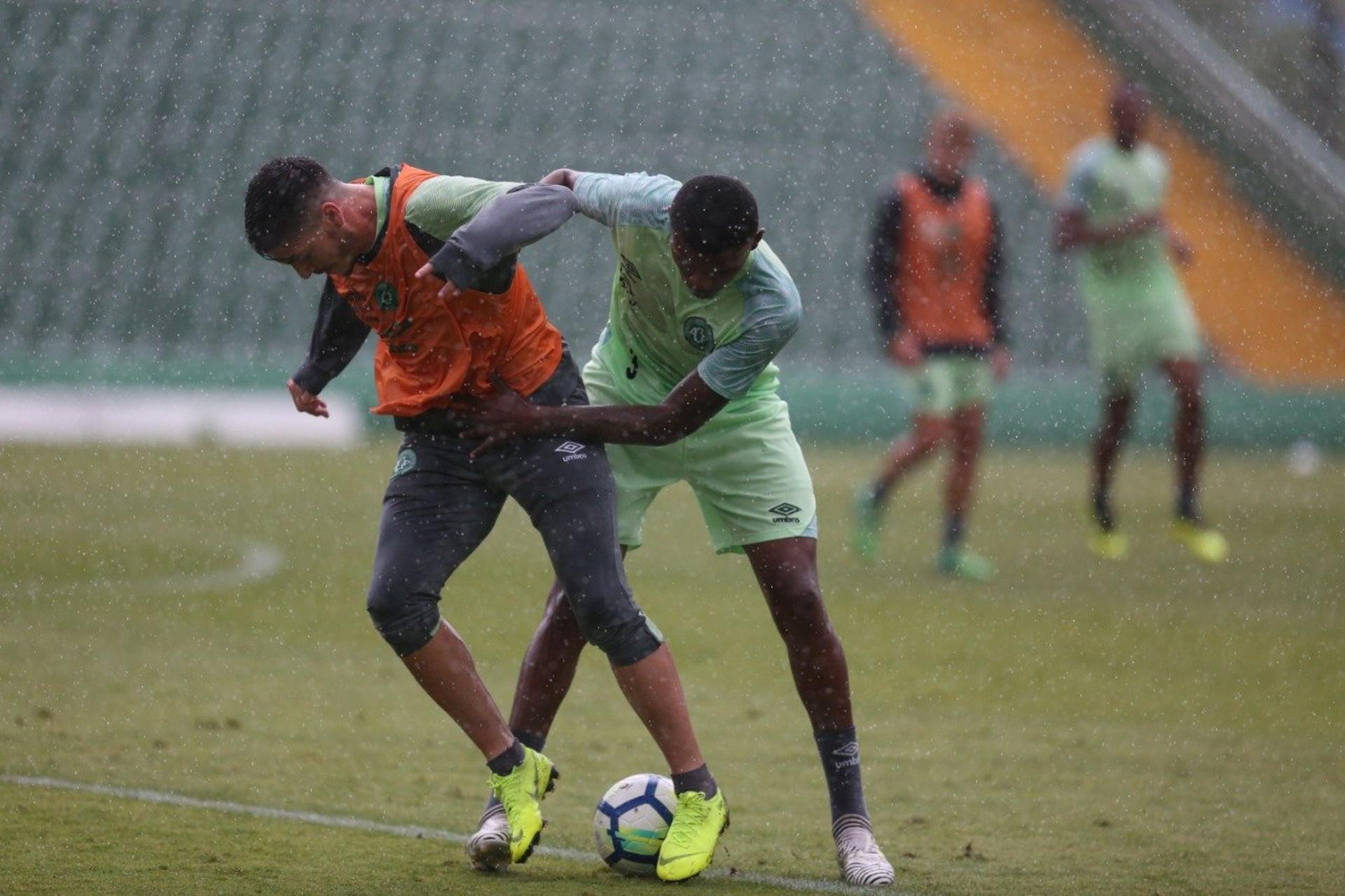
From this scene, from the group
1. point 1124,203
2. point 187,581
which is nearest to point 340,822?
point 187,581

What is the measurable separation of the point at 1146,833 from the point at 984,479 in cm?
1022

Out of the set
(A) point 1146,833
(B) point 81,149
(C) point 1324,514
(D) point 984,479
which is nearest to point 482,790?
(A) point 1146,833

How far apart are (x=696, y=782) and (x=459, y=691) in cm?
66

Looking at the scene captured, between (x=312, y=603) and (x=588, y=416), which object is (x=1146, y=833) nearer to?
(x=588, y=416)

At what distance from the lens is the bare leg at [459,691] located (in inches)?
193

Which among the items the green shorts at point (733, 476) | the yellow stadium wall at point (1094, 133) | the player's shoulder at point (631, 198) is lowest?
the green shorts at point (733, 476)

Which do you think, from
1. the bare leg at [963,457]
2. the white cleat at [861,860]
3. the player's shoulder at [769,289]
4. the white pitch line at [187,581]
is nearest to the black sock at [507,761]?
the white cleat at [861,860]

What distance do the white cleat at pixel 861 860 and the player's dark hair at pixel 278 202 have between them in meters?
2.10

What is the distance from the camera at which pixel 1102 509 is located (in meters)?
11.1

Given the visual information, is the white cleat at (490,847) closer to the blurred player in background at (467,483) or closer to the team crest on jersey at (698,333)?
the blurred player in background at (467,483)

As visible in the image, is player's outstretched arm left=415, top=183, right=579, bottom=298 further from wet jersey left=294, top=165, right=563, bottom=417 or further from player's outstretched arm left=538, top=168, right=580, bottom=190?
player's outstretched arm left=538, top=168, right=580, bottom=190

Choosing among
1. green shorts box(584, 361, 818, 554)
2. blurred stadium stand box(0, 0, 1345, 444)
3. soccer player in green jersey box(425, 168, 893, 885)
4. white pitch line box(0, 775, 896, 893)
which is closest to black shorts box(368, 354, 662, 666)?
soccer player in green jersey box(425, 168, 893, 885)

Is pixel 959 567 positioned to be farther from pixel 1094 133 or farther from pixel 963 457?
pixel 1094 133

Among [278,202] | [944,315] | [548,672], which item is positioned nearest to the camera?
[278,202]
